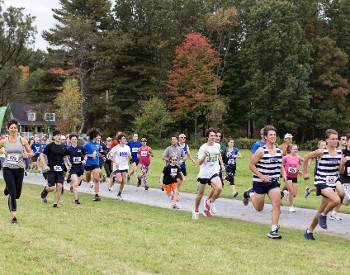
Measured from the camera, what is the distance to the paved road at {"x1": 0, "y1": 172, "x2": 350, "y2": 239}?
1126 centimetres

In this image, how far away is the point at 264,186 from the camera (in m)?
9.40

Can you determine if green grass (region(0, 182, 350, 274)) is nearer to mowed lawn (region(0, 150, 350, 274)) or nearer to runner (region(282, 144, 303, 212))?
mowed lawn (region(0, 150, 350, 274))

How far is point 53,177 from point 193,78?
147 ft

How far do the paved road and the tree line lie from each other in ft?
121

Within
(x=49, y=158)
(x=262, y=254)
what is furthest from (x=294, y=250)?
(x=49, y=158)

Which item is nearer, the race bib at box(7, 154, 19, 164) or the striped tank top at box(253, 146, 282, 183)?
the striped tank top at box(253, 146, 282, 183)

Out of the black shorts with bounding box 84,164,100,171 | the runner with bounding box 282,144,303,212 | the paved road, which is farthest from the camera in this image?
the black shorts with bounding box 84,164,100,171

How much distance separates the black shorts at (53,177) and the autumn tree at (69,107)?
44.0 m

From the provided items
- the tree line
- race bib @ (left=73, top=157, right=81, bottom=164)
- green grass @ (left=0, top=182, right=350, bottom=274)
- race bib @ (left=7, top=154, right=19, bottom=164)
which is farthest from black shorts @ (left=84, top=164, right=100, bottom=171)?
the tree line

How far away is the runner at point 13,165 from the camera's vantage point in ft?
33.3

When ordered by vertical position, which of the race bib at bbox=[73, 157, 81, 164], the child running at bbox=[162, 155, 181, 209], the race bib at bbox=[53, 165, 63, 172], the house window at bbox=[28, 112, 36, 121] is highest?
the house window at bbox=[28, 112, 36, 121]

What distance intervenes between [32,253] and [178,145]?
9.15m

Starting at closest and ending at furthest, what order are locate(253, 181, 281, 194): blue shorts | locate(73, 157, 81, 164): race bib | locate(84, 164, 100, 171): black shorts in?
locate(253, 181, 281, 194): blue shorts → locate(73, 157, 81, 164): race bib → locate(84, 164, 100, 171): black shorts

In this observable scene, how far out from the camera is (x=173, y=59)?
6284 centimetres
